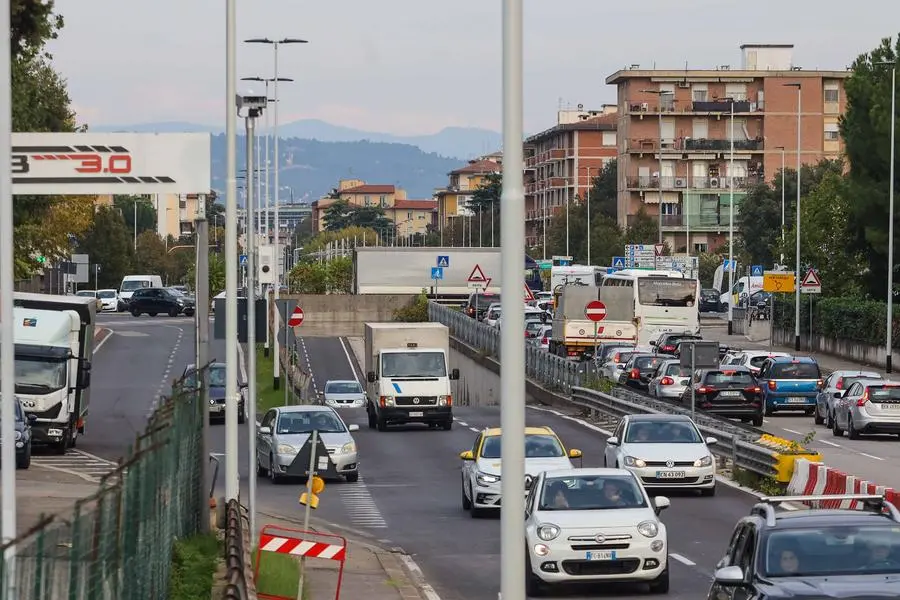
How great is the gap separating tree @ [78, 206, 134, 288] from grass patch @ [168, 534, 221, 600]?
95460mm

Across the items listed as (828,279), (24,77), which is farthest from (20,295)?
(828,279)

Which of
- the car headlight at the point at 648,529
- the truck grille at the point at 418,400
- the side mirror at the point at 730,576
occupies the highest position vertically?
the side mirror at the point at 730,576

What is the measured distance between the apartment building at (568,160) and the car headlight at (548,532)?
462 ft

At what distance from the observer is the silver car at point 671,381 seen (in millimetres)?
49056

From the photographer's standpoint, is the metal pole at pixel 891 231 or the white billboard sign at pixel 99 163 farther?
the metal pole at pixel 891 231

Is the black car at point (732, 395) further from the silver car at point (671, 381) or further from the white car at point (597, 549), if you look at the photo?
the white car at point (597, 549)

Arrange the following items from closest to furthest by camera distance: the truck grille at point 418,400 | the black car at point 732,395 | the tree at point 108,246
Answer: the black car at point 732,395, the truck grille at point 418,400, the tree at point 108,246

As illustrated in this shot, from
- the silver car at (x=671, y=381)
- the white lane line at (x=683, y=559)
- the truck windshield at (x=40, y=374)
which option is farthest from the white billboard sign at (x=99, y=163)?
the silver car at (x=671, y=381)

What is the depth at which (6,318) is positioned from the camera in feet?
34.4

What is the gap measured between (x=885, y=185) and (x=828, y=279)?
11.2m

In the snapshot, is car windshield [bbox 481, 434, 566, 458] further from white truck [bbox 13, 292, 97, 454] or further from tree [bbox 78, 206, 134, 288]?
tree [bbox 78, 206, 134, 288]

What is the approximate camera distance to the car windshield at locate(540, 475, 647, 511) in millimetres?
20016

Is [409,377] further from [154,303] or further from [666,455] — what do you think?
[154,303]

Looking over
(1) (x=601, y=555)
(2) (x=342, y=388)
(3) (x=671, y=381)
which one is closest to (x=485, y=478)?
(1) (x=601, y=555)
